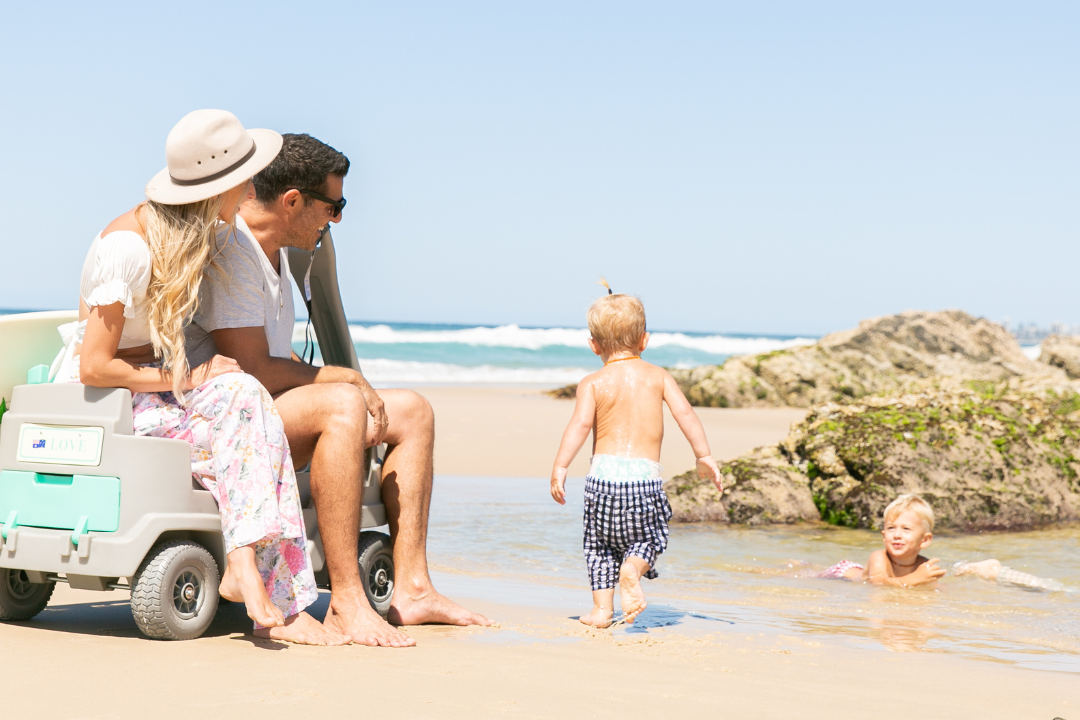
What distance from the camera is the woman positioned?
3.25m

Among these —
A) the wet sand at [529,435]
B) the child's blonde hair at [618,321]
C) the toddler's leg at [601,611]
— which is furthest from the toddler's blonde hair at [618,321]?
the wet sand at [529,435]

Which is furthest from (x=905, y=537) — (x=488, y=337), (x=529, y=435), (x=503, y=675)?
(x=488, y=337)

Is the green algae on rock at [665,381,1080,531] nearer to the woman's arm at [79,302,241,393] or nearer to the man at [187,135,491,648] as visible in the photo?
the man at [187,135,491,648]

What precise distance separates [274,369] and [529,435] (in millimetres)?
8896

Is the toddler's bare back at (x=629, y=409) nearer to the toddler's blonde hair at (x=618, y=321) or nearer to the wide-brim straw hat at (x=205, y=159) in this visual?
the toddler's blonde hair at (x=618, y=321)

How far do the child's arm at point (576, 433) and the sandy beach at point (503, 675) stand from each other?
0.57 meters

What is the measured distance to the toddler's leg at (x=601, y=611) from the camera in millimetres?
4078

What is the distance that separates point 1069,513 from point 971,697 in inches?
221

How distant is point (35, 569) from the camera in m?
3.29

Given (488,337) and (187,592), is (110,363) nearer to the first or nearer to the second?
(187,592)

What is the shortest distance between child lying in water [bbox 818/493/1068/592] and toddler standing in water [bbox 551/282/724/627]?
169cm

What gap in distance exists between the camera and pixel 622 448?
4625 millimetres

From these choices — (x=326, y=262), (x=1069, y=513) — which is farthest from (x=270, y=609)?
(x=1069, y=513)

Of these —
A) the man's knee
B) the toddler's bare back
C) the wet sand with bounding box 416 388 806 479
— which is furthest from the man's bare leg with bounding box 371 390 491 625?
the wet sand with bounding box 416 388 806 479
